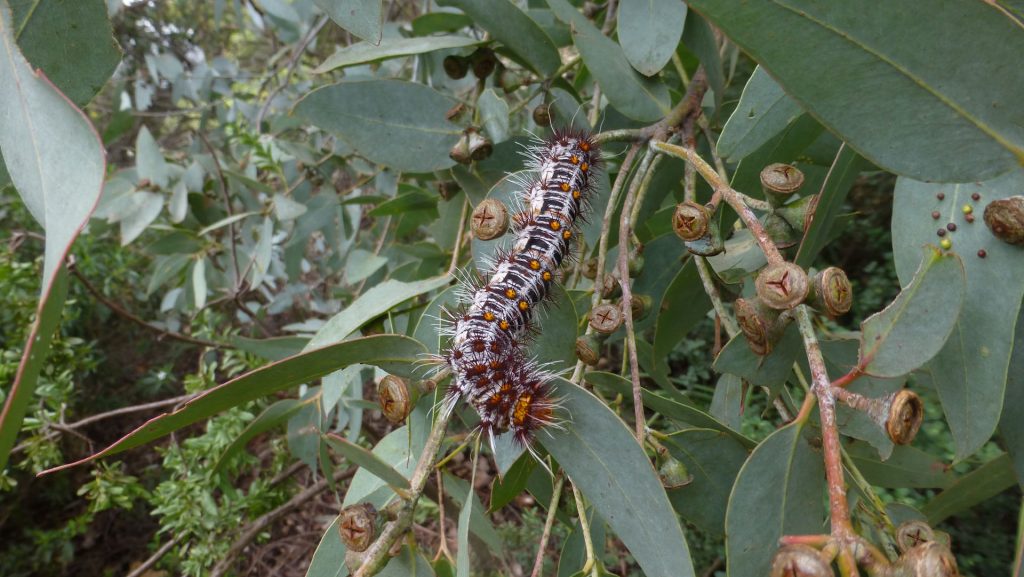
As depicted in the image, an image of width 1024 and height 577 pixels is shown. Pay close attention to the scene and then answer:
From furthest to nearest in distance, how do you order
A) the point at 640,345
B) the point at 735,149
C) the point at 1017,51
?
the point at 640,345
the point at 735,149
the point at 1017,51

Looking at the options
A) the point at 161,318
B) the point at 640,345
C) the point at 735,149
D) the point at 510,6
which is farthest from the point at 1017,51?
the point at 161,318

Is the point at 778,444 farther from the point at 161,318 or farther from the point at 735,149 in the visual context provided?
the point at 161,318

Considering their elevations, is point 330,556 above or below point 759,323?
below

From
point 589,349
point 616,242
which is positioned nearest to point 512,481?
point 589,349

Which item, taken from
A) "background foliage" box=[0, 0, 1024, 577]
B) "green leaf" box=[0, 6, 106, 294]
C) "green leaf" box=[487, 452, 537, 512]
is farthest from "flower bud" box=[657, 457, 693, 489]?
"green leaf" box=[0, 6, 106, 294]

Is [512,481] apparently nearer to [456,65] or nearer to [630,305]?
[630,305]

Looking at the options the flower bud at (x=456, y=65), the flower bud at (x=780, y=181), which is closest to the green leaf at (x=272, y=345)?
the flower bud at (x=456, y=65)

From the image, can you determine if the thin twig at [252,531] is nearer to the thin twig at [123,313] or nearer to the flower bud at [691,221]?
the thin twig at [123,313]

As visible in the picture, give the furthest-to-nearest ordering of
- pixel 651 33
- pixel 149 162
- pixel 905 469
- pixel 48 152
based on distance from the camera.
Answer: pixel 149 162
pixel 905 469
pixel 651 33
pixel 48 152
